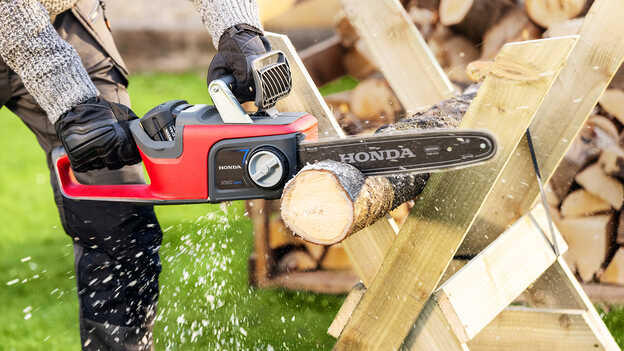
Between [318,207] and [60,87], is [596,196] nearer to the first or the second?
[318,207]

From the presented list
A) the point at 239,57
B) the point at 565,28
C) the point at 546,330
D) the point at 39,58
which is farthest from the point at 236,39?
the point at 565,28

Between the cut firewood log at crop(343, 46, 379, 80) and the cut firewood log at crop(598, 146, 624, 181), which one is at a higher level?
the cut firewood log at crop(343, 46, 379, 80)

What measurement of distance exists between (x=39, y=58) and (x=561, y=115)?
4.27 feet

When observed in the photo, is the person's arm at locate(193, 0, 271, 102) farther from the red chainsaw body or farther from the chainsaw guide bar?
the chainsaw guide bar

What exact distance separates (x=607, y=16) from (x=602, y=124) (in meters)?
1.47

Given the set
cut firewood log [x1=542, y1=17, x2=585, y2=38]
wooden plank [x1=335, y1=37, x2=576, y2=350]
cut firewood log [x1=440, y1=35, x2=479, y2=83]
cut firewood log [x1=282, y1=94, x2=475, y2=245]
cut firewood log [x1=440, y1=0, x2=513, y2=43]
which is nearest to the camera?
cut firewood log [x1=282, y1=94, x2=475, y2=245]

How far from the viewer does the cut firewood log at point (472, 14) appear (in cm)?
302

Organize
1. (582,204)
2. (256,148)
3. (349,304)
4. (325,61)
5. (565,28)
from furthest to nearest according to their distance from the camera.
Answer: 1. (325,61)
2. (582,204)
3. (565,28)
4. (349,304)
5. (256,148)

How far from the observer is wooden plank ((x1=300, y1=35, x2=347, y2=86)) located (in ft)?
11.1

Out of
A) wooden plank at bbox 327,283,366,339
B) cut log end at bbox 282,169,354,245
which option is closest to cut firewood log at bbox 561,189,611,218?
wooden plank at bbox 327,283,366,339

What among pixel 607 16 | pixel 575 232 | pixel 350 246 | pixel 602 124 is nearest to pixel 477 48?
pixel 602 124

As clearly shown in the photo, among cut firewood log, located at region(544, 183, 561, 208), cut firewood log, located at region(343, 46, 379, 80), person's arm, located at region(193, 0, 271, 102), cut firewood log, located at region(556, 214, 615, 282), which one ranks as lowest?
cut firewood log, located at region(556, 214, 615, 282)

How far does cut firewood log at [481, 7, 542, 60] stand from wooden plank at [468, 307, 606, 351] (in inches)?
61.8

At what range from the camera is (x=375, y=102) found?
3213 millimetres
